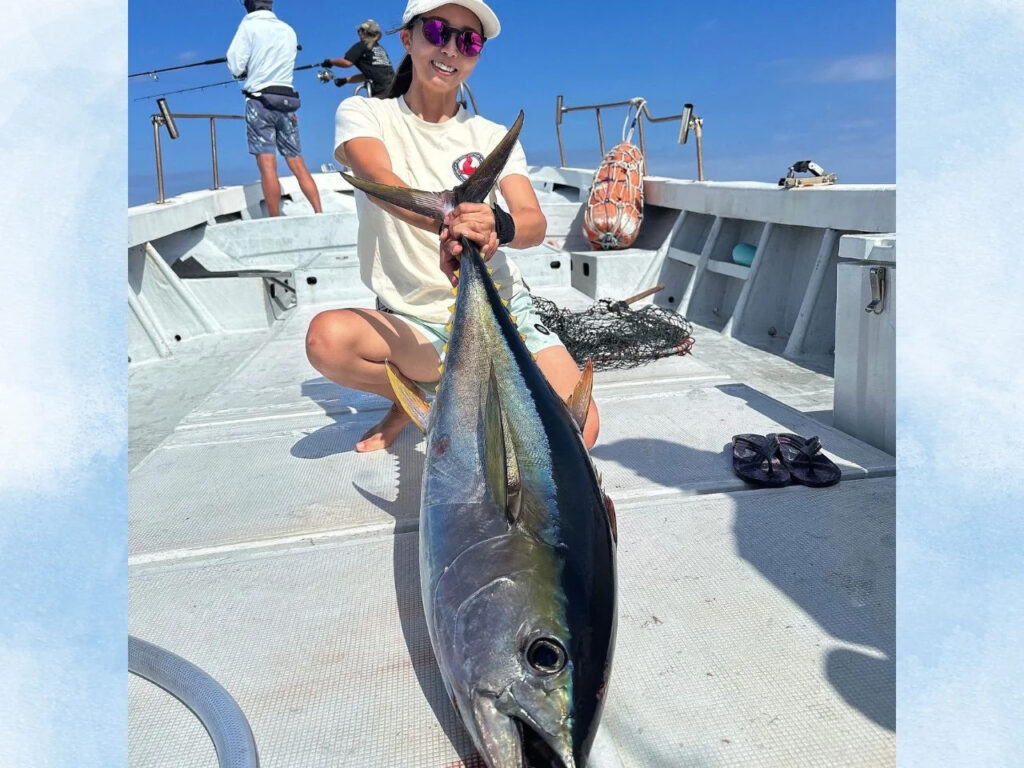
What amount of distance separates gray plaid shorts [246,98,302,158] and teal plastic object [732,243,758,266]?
434cm

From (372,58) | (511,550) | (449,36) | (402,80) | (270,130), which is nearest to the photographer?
(511,550)

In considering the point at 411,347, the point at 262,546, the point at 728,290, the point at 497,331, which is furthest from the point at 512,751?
the point at 728,290

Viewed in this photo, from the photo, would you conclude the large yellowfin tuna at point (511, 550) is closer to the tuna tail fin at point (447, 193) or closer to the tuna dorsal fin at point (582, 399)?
the tuna dorsal fin at point (582, 399)

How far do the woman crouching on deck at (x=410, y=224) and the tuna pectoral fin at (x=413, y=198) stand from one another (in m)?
0.29

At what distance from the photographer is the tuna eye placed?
106cm

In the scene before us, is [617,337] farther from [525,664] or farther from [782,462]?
[525,664]

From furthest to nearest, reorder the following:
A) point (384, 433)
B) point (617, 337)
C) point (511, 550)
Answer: point (617, 337) < point (384, 433) < point (511, 550)

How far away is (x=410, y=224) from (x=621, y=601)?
4.06 ft

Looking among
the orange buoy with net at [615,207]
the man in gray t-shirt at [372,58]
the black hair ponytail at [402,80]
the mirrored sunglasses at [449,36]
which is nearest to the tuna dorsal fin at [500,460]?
the mirrored sunglasses at [449,36]

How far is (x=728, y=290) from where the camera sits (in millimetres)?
5691

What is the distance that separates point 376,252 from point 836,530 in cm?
164

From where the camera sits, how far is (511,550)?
4.00 feet

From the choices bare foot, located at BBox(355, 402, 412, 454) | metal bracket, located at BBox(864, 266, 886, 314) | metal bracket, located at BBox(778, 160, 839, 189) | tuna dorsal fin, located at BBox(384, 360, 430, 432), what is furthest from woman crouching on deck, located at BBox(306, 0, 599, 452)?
Result: metal bracket, located at BBox(778, 160, 839, 189)

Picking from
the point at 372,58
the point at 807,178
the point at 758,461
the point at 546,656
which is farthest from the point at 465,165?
the point at 372,58
